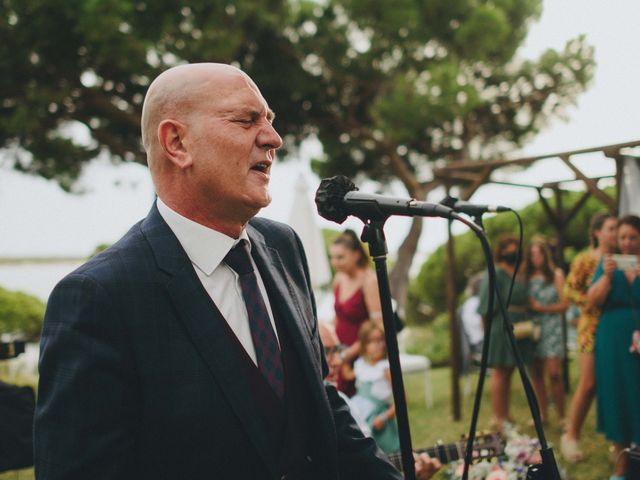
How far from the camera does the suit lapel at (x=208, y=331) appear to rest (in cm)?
145

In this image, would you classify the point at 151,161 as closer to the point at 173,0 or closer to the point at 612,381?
the point at 612,381

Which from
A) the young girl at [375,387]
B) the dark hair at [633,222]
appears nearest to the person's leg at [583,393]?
the dark hair at [633,222]

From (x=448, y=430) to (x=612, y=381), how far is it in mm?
2349

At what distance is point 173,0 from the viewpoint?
10.3 meters

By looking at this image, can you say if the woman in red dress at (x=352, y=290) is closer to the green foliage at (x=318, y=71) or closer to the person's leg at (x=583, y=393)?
the person's leg at (x=583, y=393)

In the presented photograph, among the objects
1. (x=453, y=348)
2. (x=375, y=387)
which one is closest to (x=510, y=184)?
(x=453, y=348)

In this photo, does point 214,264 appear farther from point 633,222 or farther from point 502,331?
point 502,331

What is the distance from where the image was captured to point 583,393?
539cm

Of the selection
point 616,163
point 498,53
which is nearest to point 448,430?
point 616,163

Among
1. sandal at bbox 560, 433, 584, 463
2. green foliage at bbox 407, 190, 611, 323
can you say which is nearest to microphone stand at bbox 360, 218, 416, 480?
sandal at bbox 560, 433, 584, 463

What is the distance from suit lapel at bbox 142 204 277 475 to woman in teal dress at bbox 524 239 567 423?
225 inches

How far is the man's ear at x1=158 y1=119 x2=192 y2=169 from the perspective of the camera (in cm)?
160

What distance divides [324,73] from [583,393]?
31.0 feet

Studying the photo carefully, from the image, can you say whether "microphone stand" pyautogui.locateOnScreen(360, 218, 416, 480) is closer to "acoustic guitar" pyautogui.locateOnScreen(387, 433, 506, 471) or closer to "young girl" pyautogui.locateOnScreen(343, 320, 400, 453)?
"acoustic guitar" pyautogui.locateOnScreen(387, 433, 506, 471)
